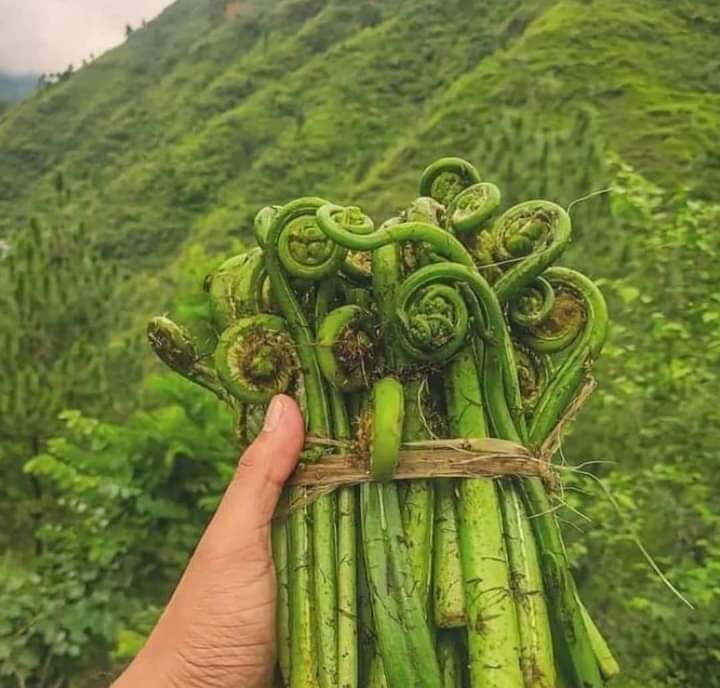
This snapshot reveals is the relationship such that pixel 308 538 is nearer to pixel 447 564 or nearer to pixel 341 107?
pixel 447 564

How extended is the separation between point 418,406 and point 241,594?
1.76 ft

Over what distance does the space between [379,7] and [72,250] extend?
6571cm

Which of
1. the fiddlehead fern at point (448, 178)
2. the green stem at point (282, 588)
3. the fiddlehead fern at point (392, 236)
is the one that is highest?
the fiddlehead fern at point (448, 178)

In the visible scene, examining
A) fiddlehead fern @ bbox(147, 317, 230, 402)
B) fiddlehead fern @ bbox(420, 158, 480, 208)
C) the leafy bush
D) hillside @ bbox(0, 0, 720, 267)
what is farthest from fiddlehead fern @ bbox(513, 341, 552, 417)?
hillside @ bbox(0, 0, 720, 267)

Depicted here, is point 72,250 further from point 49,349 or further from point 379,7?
point 379,7

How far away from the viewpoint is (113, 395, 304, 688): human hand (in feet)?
5.63

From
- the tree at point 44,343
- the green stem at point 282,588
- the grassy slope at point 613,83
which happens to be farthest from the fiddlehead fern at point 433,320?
the grassy slope at point 613,83

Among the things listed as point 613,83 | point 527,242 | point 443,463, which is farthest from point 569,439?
point 613,83

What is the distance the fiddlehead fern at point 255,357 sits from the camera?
1.69 meters

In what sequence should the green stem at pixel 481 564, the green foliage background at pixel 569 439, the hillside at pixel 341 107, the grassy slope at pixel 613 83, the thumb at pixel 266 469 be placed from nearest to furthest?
the green stem at pixel 481 564 → the thumb at pixel 266 469 → the green foliage background at pixel 569 439 → the grassy slope at pixel 613 83 → the hillside at pixel 341 107

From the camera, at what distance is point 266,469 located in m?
1.72

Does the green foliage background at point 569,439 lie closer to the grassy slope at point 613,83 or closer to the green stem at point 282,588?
the grassy slope at point 613,83

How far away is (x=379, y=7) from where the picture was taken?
70875mm

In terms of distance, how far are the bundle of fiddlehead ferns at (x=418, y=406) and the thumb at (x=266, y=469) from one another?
34mm
